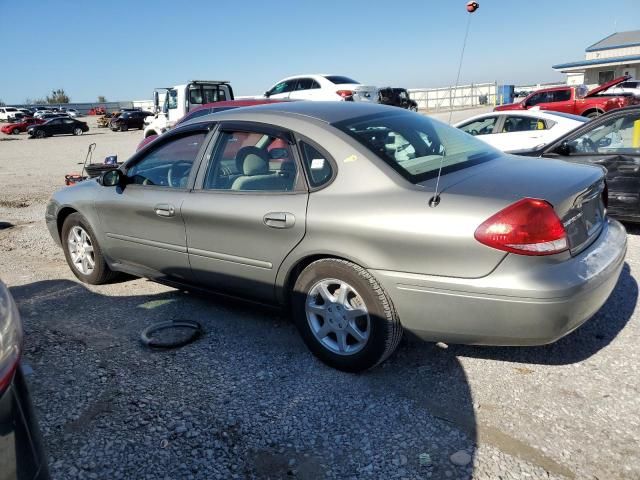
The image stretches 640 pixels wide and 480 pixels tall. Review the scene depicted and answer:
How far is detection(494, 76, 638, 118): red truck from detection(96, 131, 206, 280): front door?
1769 centimetres

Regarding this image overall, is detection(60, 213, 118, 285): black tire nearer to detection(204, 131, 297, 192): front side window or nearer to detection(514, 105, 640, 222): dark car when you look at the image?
detection(204, 131, 297, 192): front side window

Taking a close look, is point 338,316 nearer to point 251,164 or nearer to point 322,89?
point 251,164

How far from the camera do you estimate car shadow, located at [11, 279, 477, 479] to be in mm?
2486

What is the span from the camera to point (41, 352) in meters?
3.63

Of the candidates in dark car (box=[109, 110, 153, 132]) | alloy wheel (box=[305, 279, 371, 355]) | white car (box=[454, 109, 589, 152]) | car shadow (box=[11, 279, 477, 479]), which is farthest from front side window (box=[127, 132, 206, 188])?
dark car (box=[109, 110, 153, 132])

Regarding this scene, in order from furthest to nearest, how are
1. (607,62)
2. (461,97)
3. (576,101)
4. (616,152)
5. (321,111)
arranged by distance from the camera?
1. (461,97)
2. (607,62)
3. (576,101)
4. (616,152)
5. (321,111)

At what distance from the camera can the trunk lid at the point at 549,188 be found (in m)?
2.73

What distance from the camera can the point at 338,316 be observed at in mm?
3166

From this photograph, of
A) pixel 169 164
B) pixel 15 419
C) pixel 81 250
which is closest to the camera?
pixel 15 419

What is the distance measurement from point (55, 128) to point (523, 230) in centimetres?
4220

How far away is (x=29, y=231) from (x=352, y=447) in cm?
692

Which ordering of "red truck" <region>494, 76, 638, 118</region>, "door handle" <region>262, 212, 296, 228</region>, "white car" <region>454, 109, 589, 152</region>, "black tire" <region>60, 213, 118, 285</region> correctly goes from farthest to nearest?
"red truck" <region>494, 76, 638, 118</region> < "white car" <region>454, 109, 589, 152</region> < "black tire" <region>60, 213, 118, 285</region> < "door handle" <region>262, 212, 296, 228</region>


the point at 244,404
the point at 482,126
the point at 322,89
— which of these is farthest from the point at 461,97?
the point at 244,404

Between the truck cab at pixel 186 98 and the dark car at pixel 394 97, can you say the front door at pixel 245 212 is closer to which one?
the truck cab at pixel 186 98
